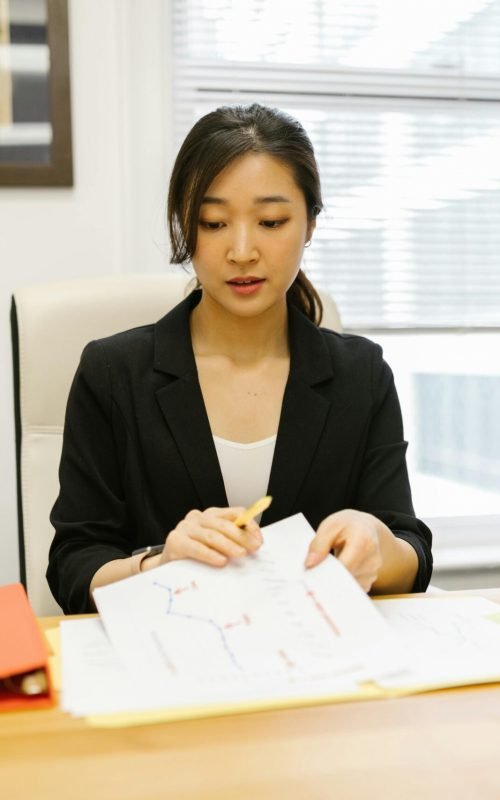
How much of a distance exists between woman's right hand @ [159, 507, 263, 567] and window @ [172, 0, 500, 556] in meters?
1.37

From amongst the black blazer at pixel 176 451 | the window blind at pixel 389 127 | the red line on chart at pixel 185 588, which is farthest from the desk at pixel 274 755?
the window blind at pixel 389 127

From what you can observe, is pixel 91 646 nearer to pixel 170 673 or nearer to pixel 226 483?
pixel 170 673

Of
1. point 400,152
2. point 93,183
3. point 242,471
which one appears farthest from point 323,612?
point 400,152

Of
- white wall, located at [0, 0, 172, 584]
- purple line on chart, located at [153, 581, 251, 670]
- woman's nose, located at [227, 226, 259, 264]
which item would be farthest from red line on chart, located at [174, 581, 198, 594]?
white wall, located at [0, 0, 172, 584]

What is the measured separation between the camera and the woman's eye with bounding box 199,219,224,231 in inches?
46.8

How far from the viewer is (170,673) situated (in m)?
0.71

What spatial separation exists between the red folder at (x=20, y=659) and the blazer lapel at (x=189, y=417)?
0.41 metres

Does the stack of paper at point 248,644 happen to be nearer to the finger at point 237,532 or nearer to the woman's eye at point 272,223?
the finger at point 237,532

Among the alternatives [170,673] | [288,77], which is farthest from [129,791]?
[288,77]

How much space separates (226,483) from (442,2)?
1508mm

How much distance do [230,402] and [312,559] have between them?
0.47 m

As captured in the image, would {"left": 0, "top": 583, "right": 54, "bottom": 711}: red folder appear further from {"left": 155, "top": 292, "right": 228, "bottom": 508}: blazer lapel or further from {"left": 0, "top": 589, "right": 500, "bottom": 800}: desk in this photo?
{"left": 155, "top": 292, "right": 228, "bottom": 508}: blazer lapel

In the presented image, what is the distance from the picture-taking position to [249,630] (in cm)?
76

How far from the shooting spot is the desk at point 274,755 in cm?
56
